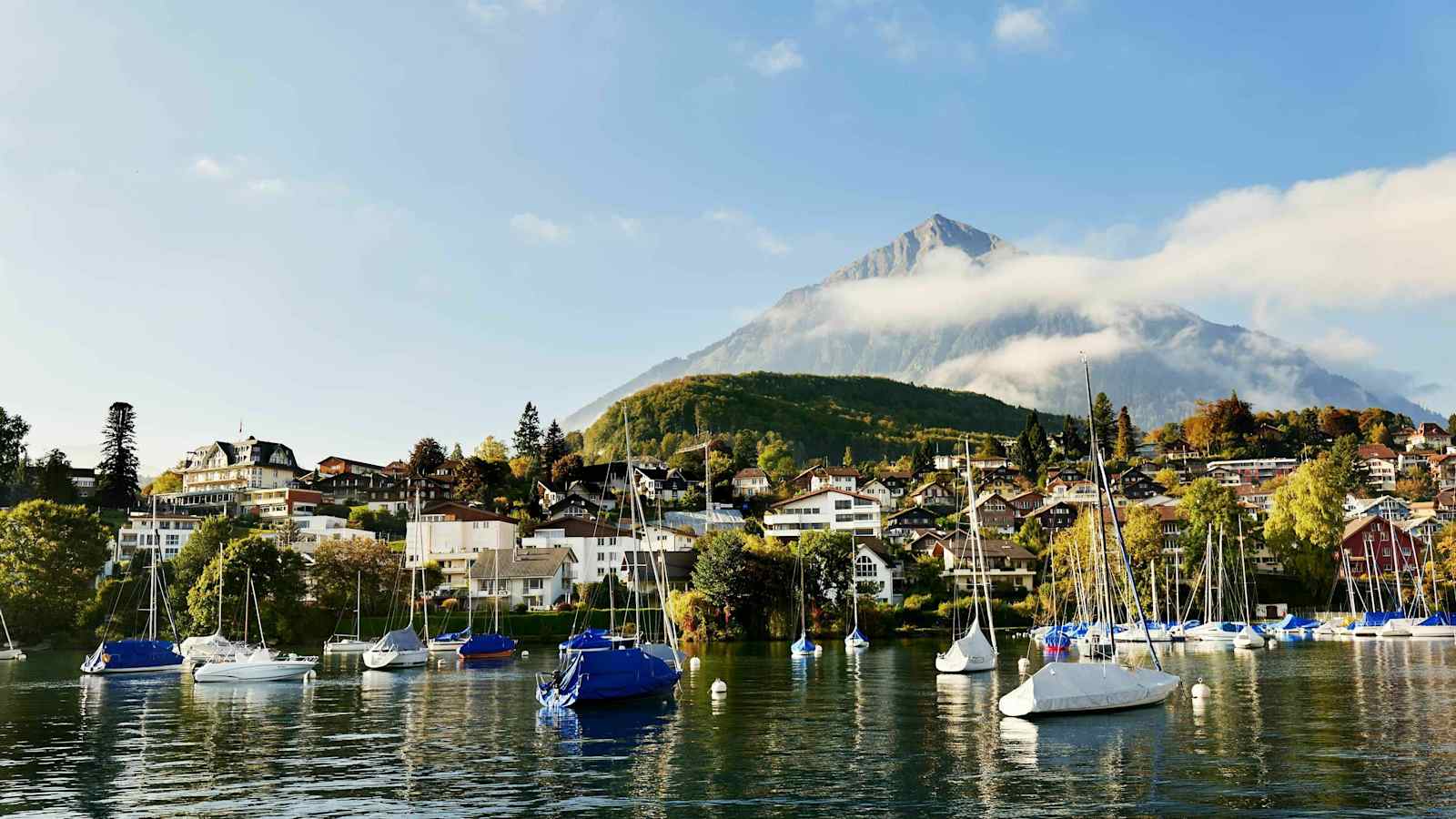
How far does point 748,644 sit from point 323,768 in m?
69.1

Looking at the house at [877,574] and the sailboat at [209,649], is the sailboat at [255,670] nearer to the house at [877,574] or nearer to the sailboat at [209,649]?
the sailboat at [209,649]

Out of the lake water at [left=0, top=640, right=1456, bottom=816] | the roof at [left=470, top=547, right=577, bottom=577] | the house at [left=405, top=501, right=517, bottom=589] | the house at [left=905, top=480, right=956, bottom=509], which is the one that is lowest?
the lake water at [left=0, top=640, right=1456, bottom=816]

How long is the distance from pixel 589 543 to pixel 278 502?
200ft

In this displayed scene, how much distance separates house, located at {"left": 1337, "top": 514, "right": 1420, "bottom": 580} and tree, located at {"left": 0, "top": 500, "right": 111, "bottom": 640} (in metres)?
131

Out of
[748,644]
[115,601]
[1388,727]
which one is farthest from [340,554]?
[1388,727]

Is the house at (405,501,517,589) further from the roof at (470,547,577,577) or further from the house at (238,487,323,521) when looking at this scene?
the house at (238,487,323,521)

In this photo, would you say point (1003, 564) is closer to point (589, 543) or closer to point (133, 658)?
point (589, 543)

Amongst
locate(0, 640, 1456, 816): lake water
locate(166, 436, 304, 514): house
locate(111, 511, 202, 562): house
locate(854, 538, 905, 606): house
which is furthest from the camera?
locate(166, 436, 304, 514): house

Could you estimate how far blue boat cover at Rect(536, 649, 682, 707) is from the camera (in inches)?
1896

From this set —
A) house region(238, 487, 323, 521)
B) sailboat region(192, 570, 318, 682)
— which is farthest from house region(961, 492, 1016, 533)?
sailboat region(192, 570, 318, 682)

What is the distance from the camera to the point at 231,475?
190750 millimetres

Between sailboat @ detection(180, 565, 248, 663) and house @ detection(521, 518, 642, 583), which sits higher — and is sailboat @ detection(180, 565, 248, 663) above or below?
below

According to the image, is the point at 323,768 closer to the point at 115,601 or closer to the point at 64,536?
the point at 115,601

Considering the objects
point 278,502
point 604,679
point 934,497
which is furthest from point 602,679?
point 934,497
